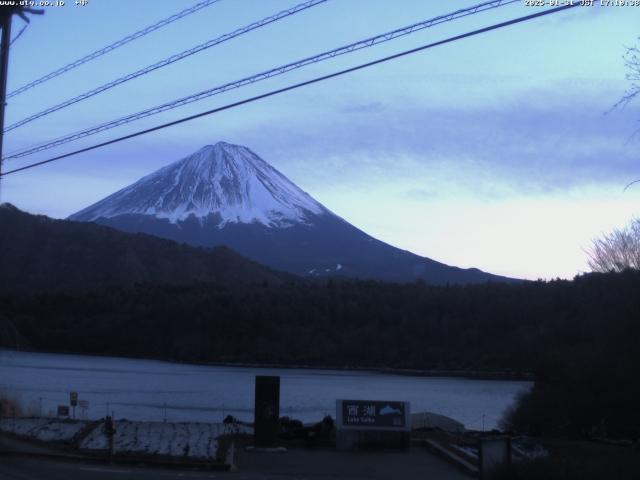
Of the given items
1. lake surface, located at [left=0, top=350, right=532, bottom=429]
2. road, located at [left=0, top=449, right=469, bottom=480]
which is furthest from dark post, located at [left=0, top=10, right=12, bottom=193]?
lake surface, located at [left=0, top=350, right=532, bottom=429]

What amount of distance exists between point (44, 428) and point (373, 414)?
796 centimetres

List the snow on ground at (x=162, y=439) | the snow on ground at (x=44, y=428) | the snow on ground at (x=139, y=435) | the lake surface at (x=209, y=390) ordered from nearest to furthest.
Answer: the snow on ground at (x=162, y=439) → the snow on ground at (x=139, y=435) → the snow on ground at (x=44, y=428) → the lake surface at (x=209, y=390)

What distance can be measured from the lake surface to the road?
46.5 feet

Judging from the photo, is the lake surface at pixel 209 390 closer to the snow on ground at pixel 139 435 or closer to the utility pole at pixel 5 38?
the snow on ground at pixel 139 435

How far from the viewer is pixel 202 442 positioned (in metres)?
21.7

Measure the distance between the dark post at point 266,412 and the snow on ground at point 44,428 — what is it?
14.2ft

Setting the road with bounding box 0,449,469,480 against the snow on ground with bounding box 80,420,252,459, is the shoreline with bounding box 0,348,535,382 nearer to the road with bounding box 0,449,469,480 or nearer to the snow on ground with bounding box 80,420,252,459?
the snow on ground with bounding box 80,420,252,459

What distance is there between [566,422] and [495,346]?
177 feet

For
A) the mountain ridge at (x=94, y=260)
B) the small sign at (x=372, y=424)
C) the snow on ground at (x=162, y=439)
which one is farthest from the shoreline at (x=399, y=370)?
the small sign at (x=372, y=424)

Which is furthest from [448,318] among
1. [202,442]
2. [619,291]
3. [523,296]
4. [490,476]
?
[490,476]

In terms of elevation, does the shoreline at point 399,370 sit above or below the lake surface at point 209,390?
above

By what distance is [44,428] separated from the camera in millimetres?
22500

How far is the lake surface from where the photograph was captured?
4319 centimetres

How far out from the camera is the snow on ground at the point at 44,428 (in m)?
21.5
